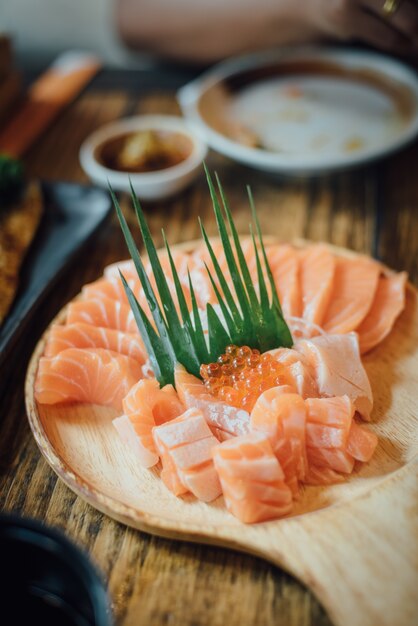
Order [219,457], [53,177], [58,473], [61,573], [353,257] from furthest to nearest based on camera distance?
1. [53,177]
2. [353,257]
3. [58,473]
4. [219,457]
5. [61,573]

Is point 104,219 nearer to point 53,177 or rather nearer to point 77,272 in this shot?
point 77,272

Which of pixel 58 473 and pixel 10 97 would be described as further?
pixel 10 97

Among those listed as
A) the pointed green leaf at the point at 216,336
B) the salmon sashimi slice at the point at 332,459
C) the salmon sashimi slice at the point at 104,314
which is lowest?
the salmon sashimi slice at the point at 332,459

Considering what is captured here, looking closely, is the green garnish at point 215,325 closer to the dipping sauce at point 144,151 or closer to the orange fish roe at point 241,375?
the orange fish roe at point 241,375

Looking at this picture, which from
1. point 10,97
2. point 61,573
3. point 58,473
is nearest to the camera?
point 61,573

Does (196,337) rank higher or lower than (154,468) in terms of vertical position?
higher

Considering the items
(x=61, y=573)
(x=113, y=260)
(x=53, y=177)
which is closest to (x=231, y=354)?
(x=61, y=573)

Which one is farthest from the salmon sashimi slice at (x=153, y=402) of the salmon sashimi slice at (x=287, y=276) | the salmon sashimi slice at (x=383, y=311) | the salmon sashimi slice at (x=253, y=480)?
the salmon sashimi slice at (x=383, y=311)
